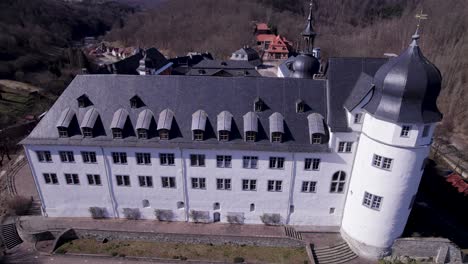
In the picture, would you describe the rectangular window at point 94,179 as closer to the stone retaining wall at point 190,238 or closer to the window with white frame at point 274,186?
the stone retaining wall at point 190,238

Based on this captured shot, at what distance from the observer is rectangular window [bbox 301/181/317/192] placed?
32.5 m

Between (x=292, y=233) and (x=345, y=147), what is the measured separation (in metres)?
11.2

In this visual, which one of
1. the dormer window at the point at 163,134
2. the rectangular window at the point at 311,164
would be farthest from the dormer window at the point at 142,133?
the rectangular window at the point at 311,164

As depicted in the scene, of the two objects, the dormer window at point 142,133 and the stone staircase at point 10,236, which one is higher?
the dormer window at point 142,133

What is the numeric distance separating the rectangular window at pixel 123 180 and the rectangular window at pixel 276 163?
51.8 feet

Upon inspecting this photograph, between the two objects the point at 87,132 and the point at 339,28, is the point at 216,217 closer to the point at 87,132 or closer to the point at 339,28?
the point at 87,132

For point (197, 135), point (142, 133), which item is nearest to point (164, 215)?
point (142, 133)

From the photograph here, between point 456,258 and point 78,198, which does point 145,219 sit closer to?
point 78,198

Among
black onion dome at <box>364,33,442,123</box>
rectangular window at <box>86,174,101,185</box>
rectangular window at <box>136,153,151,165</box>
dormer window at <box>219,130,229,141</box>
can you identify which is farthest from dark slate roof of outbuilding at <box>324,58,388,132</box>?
rectangular window at <box>86,174,101,185</box>

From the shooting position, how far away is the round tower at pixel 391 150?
83.4ft

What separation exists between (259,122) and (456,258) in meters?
24.1

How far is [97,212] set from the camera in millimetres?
35062

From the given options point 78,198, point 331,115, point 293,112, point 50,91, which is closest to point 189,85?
point 293,112

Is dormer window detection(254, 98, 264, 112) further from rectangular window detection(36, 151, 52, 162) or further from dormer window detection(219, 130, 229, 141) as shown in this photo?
rectangular window detection(36, 151, 52, 162)
